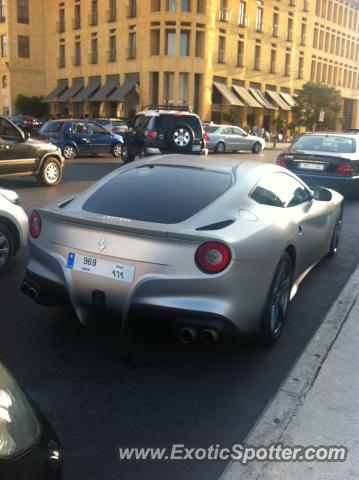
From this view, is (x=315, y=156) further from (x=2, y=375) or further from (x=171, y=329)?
(x=2, y=375)

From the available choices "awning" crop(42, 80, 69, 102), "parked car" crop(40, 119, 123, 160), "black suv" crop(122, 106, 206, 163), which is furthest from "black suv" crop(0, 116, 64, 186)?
"awning" crop(42, 80, 69, 102)

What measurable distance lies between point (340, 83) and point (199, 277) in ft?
244

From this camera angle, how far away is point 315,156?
10688mm

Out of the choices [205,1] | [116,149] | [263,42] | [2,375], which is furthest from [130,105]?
[2,375]

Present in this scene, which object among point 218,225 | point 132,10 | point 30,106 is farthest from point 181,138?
point 30,106

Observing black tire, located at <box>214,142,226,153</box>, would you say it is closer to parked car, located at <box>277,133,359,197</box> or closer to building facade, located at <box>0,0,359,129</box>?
parked car, located at <box>277,133,359,197</box>

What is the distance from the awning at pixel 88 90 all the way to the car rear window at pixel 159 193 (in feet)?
168

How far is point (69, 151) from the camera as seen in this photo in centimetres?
2012

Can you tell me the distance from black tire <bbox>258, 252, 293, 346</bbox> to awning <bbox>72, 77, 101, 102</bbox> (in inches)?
2041

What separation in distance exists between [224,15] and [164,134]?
37.6 m

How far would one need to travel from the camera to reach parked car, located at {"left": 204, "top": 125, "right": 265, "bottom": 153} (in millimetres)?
26484

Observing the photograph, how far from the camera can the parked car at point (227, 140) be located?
26484 millimetres

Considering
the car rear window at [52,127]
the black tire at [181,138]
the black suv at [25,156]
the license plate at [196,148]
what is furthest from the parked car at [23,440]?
the car rear window at [52,127]

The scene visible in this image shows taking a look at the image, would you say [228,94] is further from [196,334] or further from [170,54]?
[196,334]
